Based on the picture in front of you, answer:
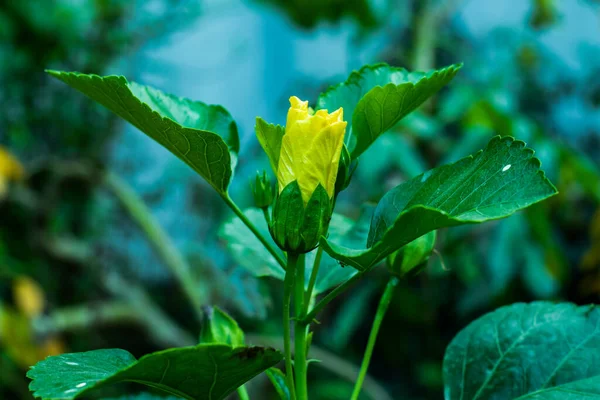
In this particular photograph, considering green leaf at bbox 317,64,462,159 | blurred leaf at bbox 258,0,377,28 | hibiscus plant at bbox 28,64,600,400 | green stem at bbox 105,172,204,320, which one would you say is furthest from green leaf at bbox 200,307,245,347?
blurred leaf at bbox 258,0,377,28

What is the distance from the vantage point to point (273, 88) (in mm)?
2303

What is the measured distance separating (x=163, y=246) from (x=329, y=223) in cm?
104

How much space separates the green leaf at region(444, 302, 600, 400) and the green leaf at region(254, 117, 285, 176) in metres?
0.15

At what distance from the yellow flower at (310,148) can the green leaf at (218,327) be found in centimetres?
9

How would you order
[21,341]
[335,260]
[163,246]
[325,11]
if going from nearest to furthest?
1. [335,260]
2. [21,341]
3. [163,246]
4. [325,11]

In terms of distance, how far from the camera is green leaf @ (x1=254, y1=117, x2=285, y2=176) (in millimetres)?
251

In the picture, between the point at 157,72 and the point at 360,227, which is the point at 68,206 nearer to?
the point at 157,72

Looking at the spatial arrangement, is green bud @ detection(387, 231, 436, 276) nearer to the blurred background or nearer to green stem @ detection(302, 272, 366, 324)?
green stem @ detection(302, 272, 366, 324)

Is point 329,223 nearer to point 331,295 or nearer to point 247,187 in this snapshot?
point 331,295

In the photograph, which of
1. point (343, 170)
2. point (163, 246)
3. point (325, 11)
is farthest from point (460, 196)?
point (325, 11)

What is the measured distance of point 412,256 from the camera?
11.5 inches

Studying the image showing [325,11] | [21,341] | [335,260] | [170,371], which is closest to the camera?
[170,371]

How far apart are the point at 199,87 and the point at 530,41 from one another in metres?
1.07

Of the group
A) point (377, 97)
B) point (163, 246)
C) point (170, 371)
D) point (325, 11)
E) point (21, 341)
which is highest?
point (325, 11)
